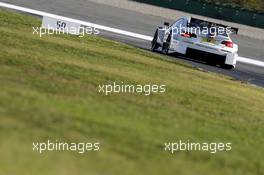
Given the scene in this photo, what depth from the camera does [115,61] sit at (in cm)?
1170

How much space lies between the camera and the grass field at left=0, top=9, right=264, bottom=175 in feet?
17.4

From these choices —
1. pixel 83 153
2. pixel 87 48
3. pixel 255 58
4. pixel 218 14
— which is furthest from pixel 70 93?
pixel 218 14

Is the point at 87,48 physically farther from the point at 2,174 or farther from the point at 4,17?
the point at 2,174

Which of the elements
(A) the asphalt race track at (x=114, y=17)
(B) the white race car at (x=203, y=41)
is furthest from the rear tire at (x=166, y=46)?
(A) the asphalt race track at (x=114, y=17)

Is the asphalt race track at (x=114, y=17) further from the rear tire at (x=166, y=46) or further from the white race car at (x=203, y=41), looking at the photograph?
the white race car at (x=203, y=41)

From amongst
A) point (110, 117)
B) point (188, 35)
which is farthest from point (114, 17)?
point (110, 117)

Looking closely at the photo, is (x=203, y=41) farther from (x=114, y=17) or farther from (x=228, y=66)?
(x=114, y=17)

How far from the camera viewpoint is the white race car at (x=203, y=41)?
15.9m

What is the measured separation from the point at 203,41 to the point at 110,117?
950 centimetres

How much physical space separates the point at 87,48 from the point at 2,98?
647 cm

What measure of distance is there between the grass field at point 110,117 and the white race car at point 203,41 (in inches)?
166

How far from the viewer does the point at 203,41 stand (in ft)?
52.1

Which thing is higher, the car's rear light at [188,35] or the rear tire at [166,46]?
the car's rear light at [188,35]

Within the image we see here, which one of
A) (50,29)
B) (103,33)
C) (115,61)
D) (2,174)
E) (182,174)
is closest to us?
(2,174)
